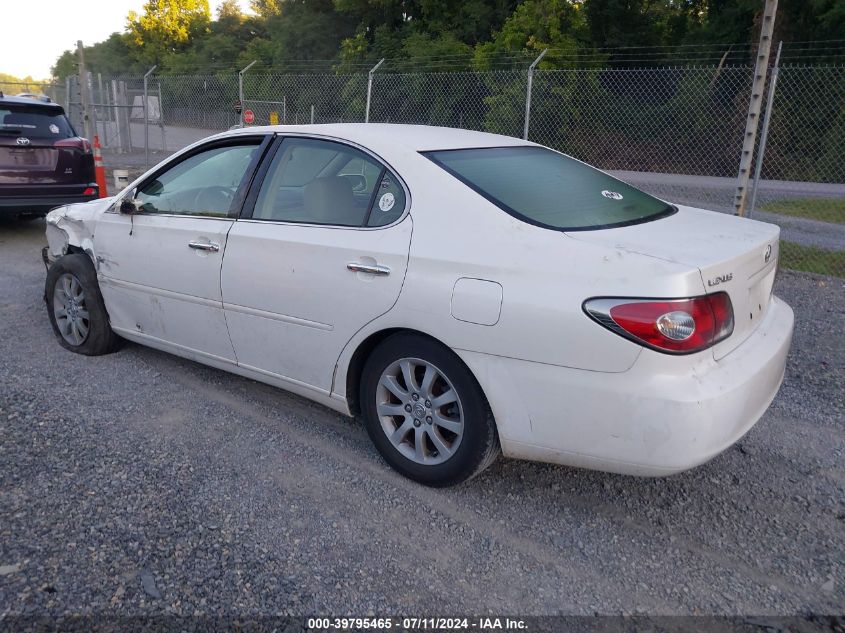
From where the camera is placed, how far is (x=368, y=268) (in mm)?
3316

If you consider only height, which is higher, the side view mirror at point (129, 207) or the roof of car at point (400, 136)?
the roof of car at point (400, 136)

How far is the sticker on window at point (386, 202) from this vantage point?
3426 millimetres

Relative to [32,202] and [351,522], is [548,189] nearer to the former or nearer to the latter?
[351,522]

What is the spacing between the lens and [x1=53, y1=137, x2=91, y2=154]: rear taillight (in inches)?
344

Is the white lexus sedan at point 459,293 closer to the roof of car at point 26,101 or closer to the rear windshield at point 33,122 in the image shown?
the rear windshield at point 33,122

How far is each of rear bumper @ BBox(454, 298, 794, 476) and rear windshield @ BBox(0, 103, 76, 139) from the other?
754 cm

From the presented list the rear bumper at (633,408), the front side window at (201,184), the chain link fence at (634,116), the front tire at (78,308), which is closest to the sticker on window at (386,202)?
the rear bumper at (633,408)

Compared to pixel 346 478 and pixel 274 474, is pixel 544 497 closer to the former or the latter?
pixel 346 478

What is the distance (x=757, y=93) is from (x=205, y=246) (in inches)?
247

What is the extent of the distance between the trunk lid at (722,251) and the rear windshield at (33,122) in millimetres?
7684

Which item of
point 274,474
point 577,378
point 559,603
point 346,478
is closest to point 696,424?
point 577,378

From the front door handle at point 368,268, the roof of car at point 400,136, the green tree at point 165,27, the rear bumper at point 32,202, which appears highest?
the green tree at point 165,27

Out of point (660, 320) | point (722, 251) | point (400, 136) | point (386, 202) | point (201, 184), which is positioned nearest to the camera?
point (660, 320)

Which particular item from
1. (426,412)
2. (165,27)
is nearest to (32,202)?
(426,412)
